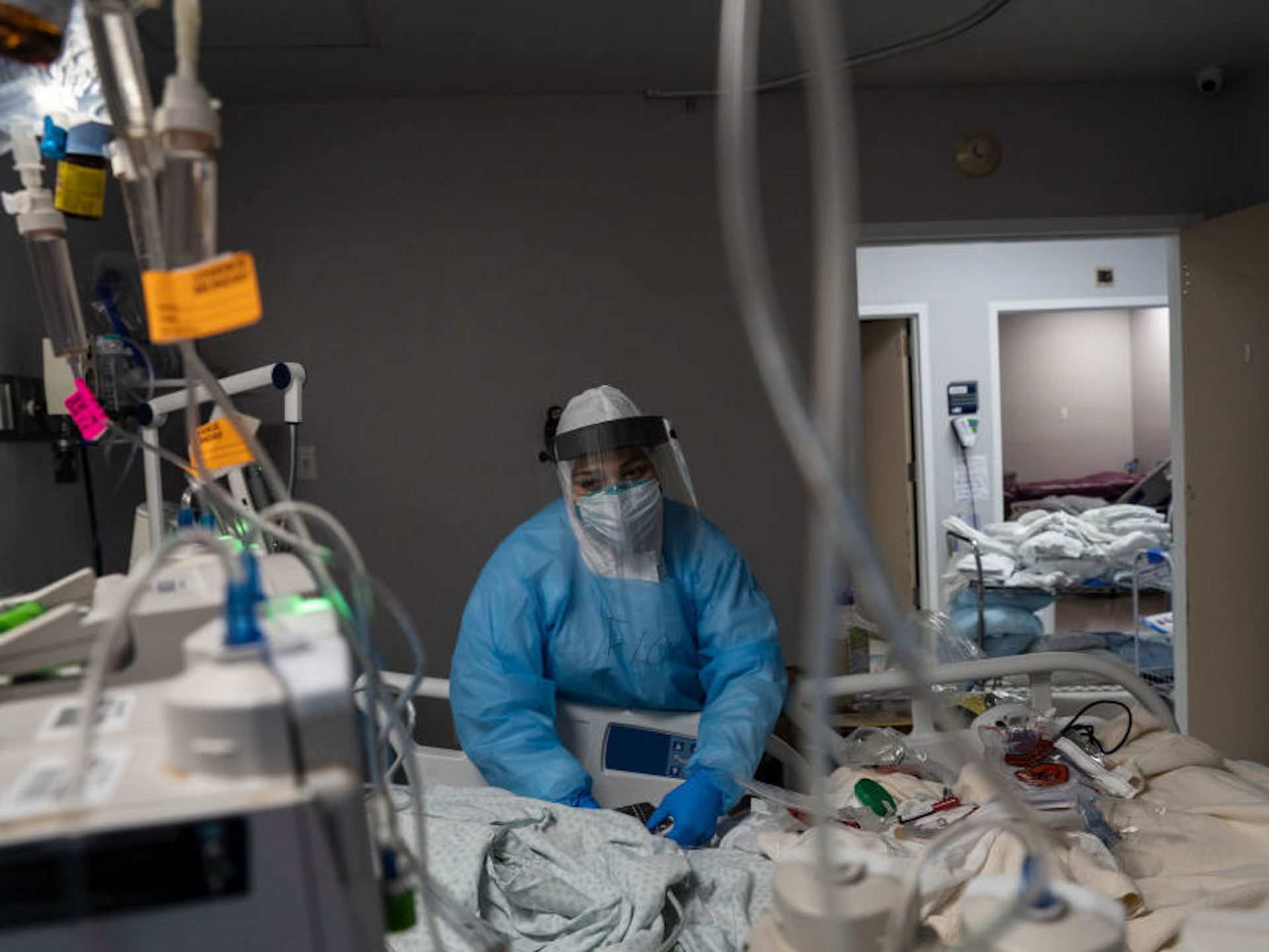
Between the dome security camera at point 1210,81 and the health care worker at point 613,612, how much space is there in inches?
99.2

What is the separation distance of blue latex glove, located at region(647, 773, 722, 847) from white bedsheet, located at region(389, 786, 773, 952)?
0.69 ft

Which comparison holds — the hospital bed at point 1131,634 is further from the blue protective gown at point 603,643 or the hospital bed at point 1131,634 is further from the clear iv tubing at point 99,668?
the clear iv tubing at point 99,668

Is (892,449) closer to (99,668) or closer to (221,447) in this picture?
(221,447)

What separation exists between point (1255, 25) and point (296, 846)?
3.54 meters

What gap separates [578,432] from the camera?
2.04m

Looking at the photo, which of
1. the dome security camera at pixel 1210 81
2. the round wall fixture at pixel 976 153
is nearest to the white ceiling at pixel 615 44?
the dome security camera at pixel 1210 81

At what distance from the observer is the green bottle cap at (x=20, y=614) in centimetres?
83

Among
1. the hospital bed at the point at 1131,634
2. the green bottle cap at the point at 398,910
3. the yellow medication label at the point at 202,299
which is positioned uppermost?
the yellow medication label at the point at 202,299

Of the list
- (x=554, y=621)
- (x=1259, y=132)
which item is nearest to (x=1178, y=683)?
(x=1259, y=132)

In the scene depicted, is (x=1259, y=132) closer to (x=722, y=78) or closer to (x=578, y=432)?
(x=578, y=432)

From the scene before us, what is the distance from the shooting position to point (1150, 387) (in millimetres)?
7434

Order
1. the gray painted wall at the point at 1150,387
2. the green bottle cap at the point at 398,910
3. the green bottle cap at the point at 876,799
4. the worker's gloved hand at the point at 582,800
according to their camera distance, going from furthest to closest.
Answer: the gray painted wall at the point at 1150,387
the worker's gloved hand at the point at 582,800
the green bottle cap at the point at 876,799
the green bottle cap at the point at 398,910

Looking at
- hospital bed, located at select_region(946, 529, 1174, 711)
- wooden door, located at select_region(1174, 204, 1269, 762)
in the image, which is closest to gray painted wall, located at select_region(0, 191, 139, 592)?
hospital bed, located at select_region(946, 529, 1174, 711)

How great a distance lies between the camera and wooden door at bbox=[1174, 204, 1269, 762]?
3254 millimetres
